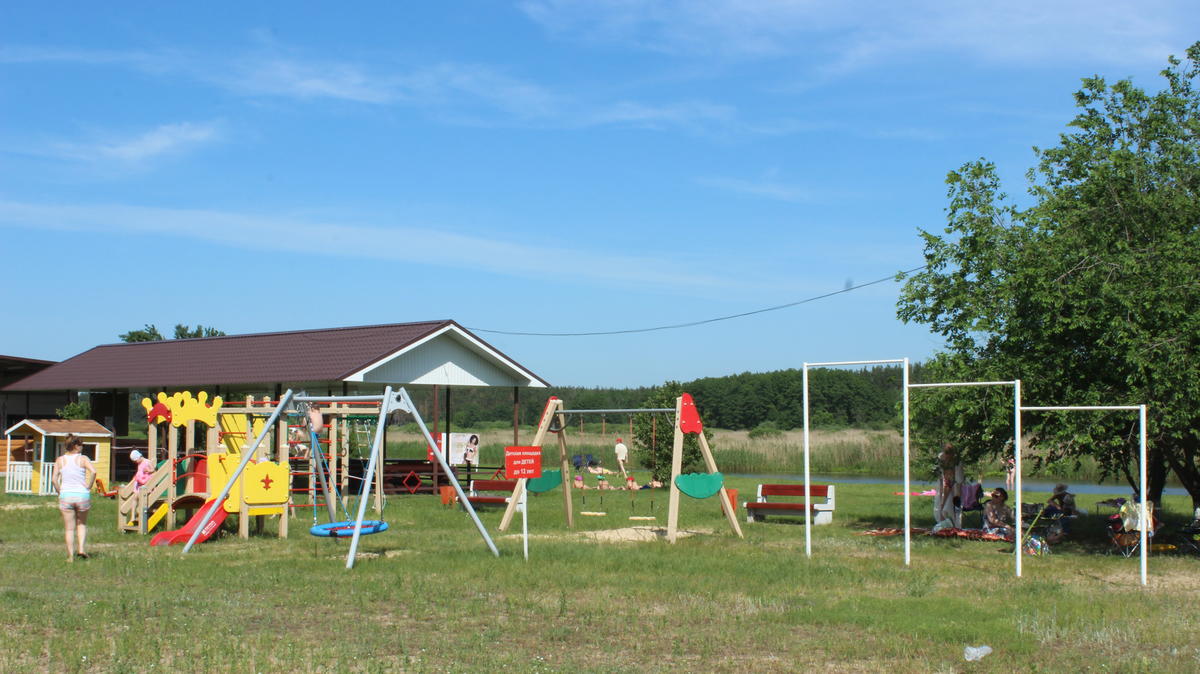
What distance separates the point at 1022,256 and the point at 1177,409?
2852 millimetres

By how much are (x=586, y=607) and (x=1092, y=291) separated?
822 centimetres

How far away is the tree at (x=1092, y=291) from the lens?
13.4m

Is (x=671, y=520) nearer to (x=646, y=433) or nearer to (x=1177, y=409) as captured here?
(x=1177, y=409)

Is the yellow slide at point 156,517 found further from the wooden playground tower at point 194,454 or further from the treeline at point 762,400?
the treeline at point 762,400

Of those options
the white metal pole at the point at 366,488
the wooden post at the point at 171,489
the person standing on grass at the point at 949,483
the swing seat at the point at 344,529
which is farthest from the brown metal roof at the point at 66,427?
the person standing on grass at the point at 949,483

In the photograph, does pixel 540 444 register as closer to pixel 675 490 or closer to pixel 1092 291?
pixel 675 490

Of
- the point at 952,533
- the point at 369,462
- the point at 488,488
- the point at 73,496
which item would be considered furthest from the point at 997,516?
the point at 73,496

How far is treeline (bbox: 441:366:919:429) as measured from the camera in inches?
1668

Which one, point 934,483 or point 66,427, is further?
point 934,483

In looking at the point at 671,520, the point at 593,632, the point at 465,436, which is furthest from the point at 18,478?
the point at 593,632

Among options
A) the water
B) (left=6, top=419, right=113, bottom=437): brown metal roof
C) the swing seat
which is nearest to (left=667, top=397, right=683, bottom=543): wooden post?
the swing seat

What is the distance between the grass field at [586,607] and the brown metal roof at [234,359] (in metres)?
9.86

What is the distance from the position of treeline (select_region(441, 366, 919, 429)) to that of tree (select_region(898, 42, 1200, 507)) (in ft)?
5.49

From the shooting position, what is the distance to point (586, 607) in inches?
388
